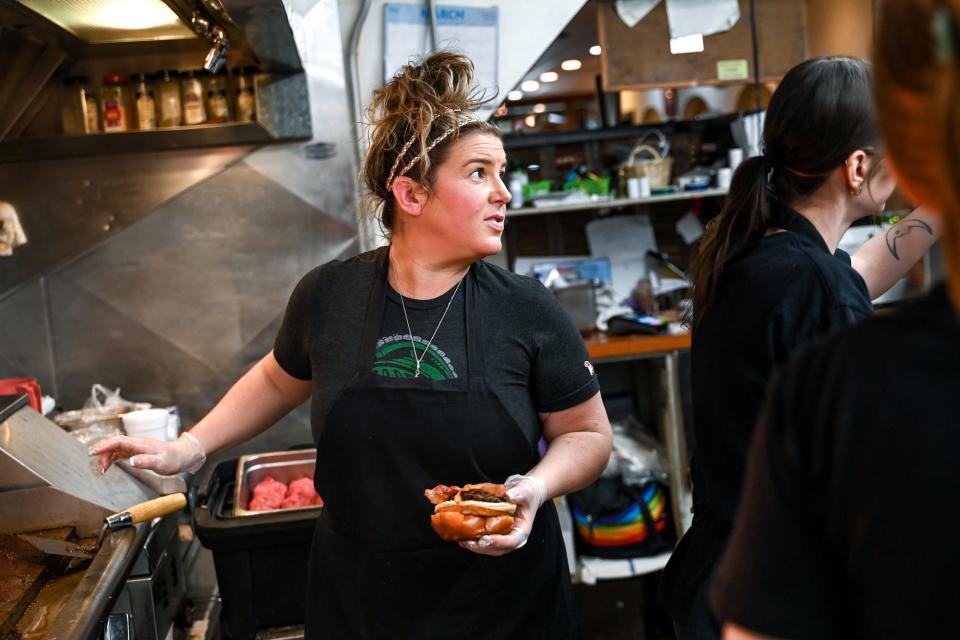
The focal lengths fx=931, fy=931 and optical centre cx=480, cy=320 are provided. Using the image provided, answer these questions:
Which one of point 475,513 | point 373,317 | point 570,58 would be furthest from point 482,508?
point 570,58

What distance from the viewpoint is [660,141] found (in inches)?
165

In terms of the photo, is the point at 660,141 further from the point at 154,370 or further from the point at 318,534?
the point at 318,534

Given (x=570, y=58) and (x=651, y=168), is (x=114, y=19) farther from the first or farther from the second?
(x=570, y=58)

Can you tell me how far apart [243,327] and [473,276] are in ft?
5.57

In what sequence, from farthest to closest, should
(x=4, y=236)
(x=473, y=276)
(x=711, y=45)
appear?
(x=711, y=45), (x=4, y=236), (x=473, y=276)

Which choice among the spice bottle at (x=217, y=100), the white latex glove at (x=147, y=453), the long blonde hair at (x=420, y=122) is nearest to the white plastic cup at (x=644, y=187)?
the spice bottle at (x=217, y=100)

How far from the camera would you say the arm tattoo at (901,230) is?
1.99m

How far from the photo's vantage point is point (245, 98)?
10.8 feet

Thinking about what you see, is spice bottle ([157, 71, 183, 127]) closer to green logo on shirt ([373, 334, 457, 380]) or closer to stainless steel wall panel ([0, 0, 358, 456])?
stainless steel wall panel ([0, 0, 358, 456])

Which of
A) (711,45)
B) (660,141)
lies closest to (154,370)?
(660,141)

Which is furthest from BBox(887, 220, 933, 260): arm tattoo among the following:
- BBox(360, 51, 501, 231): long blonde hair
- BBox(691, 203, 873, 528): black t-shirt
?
BBox(360, 51, 501, 231): long blonde hair

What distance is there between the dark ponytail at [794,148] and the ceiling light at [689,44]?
2480 millimetres

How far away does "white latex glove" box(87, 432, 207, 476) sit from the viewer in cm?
189

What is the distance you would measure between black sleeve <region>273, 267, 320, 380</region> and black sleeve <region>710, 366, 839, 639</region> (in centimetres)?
132
